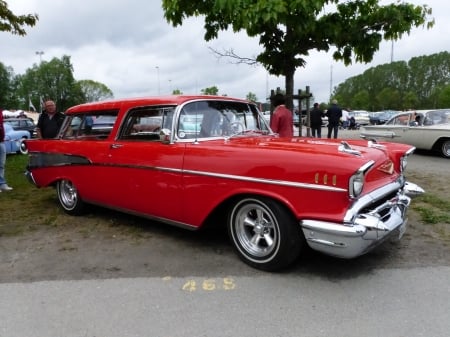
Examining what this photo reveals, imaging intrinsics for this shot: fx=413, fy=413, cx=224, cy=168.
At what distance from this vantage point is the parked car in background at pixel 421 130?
1189cm

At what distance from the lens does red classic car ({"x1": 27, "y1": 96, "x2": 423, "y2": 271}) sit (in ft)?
10.9

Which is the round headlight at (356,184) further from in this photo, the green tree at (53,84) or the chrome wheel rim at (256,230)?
the green tree at (53,84)

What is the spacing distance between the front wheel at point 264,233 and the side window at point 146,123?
1.27m

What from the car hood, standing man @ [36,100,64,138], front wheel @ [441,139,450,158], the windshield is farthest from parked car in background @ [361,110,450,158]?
standing man @ [36,100,64,138]

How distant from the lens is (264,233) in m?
3.80

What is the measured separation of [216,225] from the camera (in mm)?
4281

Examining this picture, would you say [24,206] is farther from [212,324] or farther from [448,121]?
[448,121]

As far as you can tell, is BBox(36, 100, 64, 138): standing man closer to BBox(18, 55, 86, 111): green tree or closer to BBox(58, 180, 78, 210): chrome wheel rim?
BBox(58, 180, 78, 210): chrome wheel rim

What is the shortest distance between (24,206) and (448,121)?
37.5 ft

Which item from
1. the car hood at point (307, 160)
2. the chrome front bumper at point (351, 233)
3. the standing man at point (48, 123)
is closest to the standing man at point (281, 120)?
the car hood at point (307, 160)

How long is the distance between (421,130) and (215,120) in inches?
382

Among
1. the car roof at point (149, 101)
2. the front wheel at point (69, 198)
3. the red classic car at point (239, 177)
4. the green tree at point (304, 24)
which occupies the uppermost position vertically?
the green tree at point (304, 24)

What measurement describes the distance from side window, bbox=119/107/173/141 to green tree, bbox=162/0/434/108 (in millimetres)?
2040

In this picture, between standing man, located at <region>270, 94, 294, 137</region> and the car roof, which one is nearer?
the car roof
